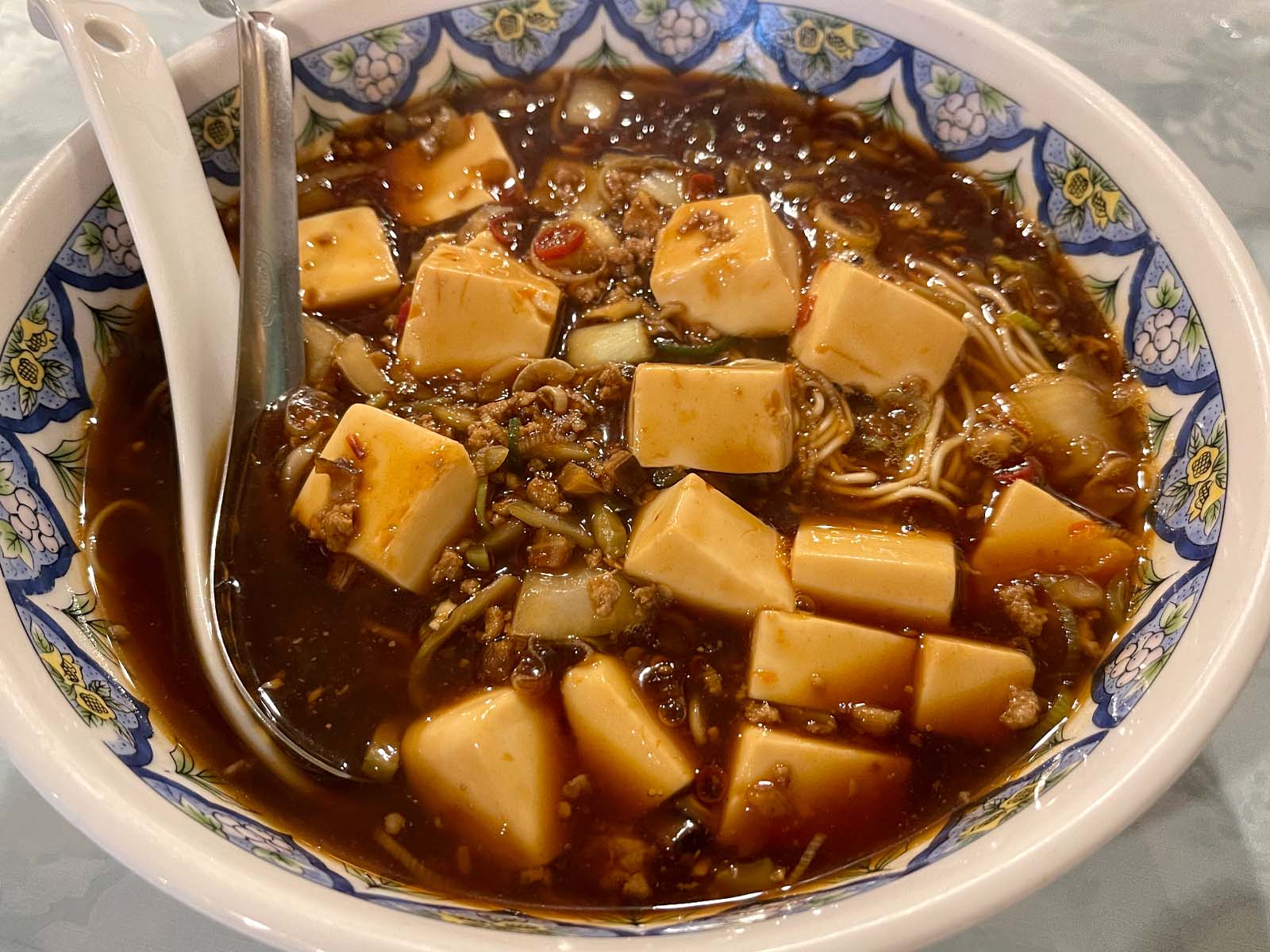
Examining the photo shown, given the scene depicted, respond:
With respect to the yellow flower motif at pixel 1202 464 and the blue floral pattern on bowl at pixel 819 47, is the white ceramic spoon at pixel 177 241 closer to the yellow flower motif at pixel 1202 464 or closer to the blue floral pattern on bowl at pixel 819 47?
the blue floral pattern on bowl at pixel 819 47

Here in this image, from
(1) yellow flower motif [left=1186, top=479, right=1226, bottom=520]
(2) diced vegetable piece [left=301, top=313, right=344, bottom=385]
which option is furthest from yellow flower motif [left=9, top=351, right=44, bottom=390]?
(1) yellow flower motif [left=1186, top=479, right=1226, bottom=520]

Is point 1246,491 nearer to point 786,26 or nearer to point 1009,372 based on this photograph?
point 1009,372

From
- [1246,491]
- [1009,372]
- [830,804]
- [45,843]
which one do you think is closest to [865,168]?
[1009,372]

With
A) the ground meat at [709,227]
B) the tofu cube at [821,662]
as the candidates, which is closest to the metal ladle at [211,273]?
the tofu cube at [821,662]

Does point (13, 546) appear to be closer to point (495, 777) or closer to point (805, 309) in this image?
point (495, 777)

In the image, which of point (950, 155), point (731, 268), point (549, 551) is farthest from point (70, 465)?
point (950, 155)

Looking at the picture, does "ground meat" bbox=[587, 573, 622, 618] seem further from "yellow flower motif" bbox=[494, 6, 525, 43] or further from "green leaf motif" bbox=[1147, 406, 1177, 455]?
"yellow flower motif" bbox=[494, 6, 525, 43]
